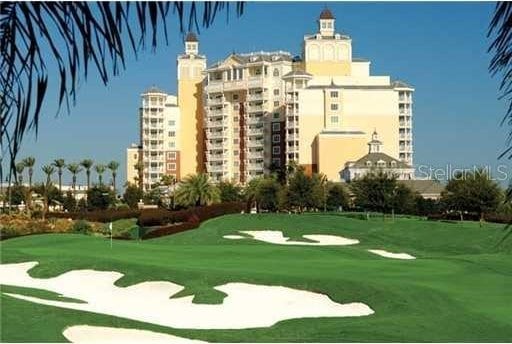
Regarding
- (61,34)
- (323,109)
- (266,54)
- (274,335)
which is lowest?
(274,335)

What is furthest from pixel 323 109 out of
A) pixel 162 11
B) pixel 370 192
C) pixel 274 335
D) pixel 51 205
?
pixel 162 11

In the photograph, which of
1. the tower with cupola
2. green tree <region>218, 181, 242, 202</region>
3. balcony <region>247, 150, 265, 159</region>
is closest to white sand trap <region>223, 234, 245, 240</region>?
green tree <region>218, 181, 242, 202</region>

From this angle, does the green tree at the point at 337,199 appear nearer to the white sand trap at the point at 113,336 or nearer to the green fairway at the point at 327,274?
the green fairway at the point at 327,274

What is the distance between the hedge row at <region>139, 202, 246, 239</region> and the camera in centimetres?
4728

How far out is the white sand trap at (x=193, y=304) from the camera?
1756cm

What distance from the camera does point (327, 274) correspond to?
24438mm

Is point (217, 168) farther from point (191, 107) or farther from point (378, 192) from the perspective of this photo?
point (378, 192)

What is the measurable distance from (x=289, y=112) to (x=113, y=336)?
84280 millimetres

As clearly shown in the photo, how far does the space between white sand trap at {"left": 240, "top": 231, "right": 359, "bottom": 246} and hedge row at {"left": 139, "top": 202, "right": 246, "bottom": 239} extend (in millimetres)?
4411

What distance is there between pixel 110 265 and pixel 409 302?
933 cm

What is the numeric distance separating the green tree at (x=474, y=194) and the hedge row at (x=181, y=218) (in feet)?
46.5

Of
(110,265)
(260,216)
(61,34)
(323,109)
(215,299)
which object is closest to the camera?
(61,34)

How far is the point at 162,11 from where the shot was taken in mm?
Result: 2080

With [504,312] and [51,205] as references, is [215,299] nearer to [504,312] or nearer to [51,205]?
[504,312]
